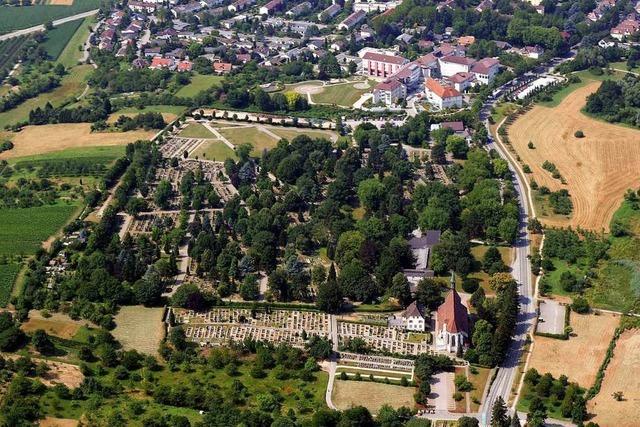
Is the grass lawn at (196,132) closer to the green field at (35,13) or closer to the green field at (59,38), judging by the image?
the green field at (59,38)

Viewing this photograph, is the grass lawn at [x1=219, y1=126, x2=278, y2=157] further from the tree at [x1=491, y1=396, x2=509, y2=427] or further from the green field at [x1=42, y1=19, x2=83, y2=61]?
the tree at [x1=491, y1=396, x2=509, y2=427]

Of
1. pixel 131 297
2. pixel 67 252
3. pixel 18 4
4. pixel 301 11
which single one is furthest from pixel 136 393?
pixel 18 4

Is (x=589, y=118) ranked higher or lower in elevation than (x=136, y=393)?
lower

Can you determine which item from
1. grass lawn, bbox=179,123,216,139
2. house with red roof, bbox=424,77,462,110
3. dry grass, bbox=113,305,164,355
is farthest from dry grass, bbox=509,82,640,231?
dry grass, bbox=113,305,164,355

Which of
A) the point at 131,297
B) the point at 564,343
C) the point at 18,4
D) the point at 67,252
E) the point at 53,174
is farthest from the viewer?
the point at 18,4

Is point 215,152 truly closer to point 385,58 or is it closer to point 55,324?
point 385,58

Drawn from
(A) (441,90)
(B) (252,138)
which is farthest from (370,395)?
(A) (441,90)

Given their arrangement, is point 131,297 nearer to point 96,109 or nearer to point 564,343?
point 564,343
